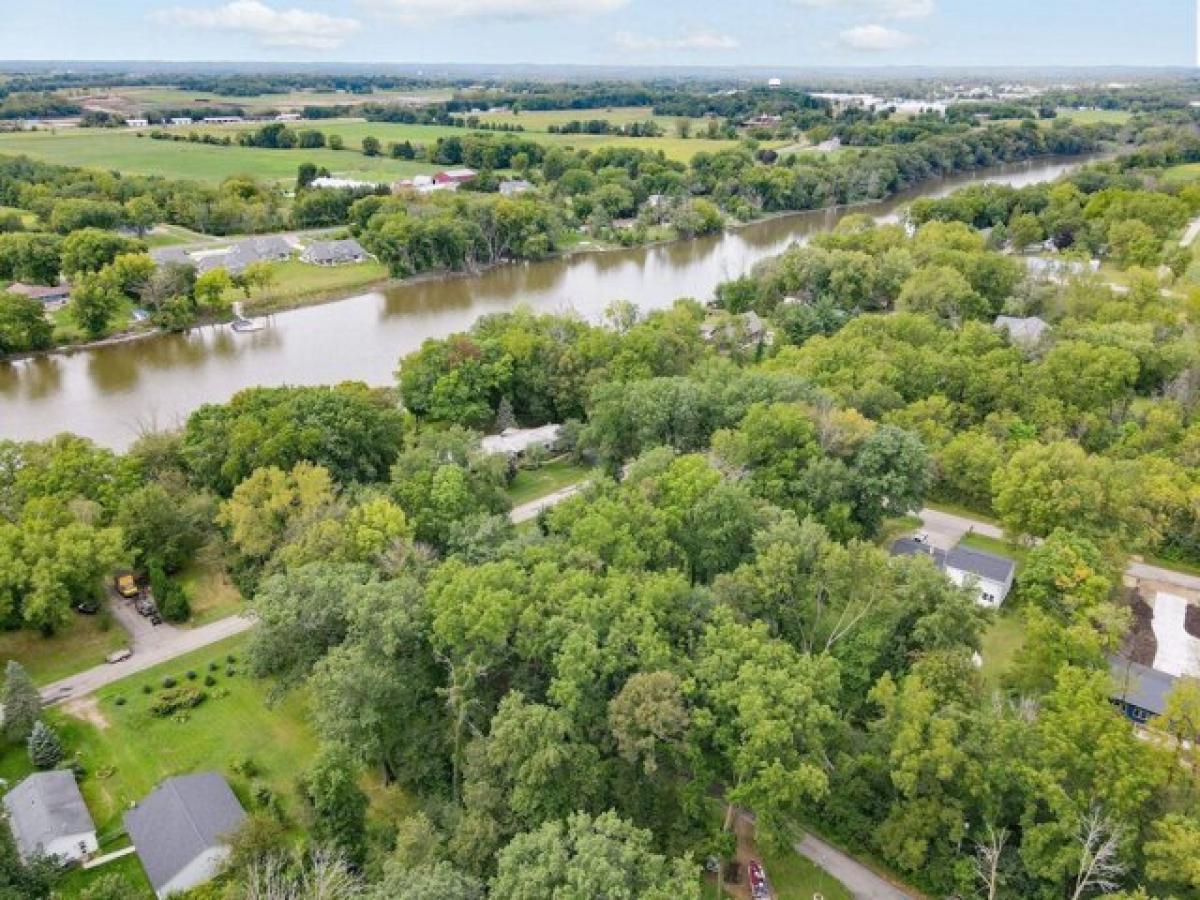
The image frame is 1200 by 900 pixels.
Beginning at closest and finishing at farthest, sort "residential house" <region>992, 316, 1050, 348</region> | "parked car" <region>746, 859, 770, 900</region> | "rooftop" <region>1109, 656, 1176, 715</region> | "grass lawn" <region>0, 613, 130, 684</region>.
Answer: "parked car" <region>746, 859, 770, 900</region> < "rooftop" <region>1109, 656, 1176, 715</region> < "grass lawn" <region>0, 613, 130, 684</region> < "residential house" <region>992, 316, 1050, 348</region>

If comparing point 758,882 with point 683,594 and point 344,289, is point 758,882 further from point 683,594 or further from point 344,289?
point 344,289

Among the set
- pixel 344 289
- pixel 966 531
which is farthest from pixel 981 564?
pixel 344 289

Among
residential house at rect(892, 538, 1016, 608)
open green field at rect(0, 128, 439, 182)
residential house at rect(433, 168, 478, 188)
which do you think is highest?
open green field at rect(0, 128, 439, 182)

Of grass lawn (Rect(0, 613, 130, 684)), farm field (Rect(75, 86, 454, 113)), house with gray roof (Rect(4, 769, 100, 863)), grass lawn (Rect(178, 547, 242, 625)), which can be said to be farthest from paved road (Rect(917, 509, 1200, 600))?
farm field (Rect(75, 86, 454, 113))

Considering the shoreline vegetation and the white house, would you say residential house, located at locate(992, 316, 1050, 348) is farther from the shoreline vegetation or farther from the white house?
the shoreline vegetation

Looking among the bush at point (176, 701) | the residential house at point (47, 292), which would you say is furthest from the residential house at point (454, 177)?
the bush at point (176, 701)

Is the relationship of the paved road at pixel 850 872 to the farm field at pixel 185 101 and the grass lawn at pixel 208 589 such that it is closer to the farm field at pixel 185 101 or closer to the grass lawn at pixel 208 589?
the grass lawn at pixel 208 589
